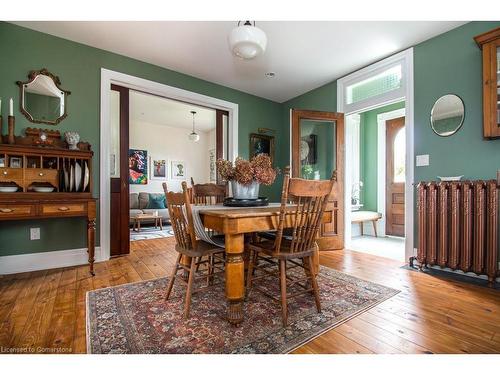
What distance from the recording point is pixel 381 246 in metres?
3.87

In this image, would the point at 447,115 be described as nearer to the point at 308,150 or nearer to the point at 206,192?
the point at 308,150

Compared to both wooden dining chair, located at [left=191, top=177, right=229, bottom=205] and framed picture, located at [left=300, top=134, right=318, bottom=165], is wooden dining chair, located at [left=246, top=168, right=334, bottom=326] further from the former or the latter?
framed picture, located at [left=300, top=134, right=318, bottom=165]

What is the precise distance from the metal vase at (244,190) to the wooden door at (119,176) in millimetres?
1875

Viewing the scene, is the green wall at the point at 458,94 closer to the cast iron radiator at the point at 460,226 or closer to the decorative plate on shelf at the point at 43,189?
the cast iron radiator at the point at 460,226

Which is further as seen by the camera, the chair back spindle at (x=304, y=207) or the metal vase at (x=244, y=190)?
the metal vase at (x=244, y=190)

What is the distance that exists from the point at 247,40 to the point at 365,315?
2.20 metres

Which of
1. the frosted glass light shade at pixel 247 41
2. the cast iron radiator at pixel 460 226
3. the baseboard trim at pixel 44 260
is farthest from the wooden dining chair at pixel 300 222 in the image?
the baseboard trim at pixel 44 260

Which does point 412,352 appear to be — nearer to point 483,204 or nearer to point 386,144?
point 483,204

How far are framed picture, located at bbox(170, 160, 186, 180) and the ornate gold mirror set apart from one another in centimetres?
451

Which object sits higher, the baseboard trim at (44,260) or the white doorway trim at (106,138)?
the white doorway trim at (106,138)

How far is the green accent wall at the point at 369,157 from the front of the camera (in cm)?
495

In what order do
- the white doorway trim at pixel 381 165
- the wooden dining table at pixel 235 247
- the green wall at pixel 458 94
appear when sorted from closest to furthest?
the wooden dining table at pixel 235 247 < the green wall at pixel 458 94 < the white doorway trim at pixel 381 165

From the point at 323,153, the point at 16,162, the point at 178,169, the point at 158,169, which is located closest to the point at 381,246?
the point at 323,153
